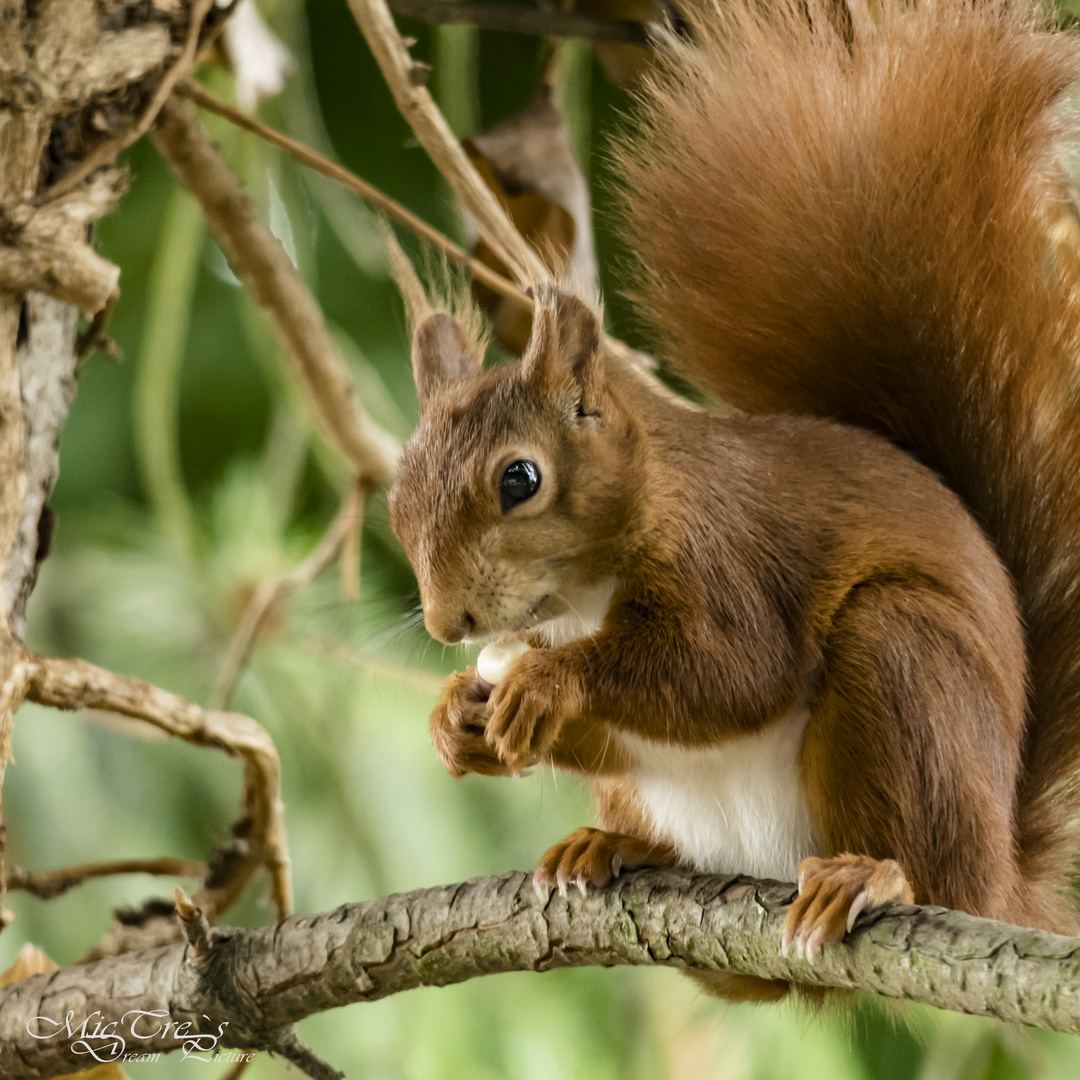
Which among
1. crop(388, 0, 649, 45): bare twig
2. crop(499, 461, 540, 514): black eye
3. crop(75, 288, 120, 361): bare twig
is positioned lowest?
crop(499, 461, 540, 514): black eye

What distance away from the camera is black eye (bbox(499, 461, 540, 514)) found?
2.61 feet

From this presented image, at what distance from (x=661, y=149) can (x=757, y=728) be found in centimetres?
48

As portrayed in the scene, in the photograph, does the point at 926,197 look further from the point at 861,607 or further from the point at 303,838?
the point at 303,838

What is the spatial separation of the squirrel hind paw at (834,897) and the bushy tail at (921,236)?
0.26 metres

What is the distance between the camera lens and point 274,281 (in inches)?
50.4

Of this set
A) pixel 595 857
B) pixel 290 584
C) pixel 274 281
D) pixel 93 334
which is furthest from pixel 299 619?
pixel 595 857

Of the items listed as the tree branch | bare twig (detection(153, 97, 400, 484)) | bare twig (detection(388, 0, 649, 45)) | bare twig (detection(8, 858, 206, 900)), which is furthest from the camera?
bare twig (detection(388, 0, 649, 45))

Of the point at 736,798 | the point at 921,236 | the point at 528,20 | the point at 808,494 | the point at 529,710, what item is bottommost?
the point at 736,798

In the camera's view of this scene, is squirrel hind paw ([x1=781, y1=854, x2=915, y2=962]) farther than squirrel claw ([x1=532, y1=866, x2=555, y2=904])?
No

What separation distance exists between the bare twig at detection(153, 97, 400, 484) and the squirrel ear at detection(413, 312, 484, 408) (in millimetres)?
204

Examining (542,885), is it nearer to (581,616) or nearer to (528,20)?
(581,616)

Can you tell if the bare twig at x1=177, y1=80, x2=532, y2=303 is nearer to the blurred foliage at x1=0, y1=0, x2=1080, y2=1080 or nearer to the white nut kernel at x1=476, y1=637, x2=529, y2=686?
the white nut kernel at x1=476, y1=637, x2=529, y2=686

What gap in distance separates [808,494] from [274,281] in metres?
0.68

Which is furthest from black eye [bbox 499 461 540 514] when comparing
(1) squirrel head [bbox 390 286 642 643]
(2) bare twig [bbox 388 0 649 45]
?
(2) bare twig [bbox 388 0 649 45]
